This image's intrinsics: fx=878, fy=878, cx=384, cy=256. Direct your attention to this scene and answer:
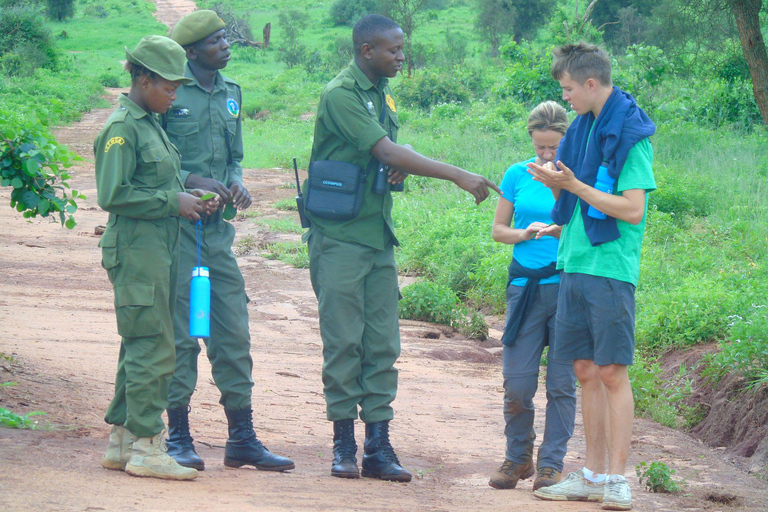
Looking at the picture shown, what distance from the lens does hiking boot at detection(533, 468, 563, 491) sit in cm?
400

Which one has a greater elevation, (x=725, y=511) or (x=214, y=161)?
(x=214, y=161)

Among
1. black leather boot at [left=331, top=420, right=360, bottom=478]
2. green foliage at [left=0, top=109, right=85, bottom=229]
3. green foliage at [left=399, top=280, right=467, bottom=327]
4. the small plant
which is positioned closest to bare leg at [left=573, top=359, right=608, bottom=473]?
the small plant

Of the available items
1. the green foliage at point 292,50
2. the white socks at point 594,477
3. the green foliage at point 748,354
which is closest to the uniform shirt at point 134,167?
Answer: the white socks at point 594,477

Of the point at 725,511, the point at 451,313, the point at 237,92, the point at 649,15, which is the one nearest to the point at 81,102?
the point at 649,15

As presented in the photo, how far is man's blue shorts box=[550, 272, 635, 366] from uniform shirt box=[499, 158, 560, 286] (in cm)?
48

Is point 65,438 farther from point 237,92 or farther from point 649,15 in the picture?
point 649,15

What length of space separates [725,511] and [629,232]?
1363mm

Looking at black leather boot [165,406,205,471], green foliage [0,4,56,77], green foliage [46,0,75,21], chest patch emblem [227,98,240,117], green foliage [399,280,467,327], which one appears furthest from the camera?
green foliage [46,0,75,21]

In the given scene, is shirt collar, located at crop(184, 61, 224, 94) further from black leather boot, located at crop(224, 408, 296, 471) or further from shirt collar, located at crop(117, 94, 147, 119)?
black leather boot, located at crop(224, 408, 296, 471)

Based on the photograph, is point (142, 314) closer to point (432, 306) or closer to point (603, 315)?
point (603, 315)

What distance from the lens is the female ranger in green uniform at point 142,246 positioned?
357 cm

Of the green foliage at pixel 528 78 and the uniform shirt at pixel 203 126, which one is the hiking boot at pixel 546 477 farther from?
the green foliage at pixel 528 78

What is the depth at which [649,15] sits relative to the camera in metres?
29.3

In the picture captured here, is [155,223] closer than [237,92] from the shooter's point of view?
Yes
